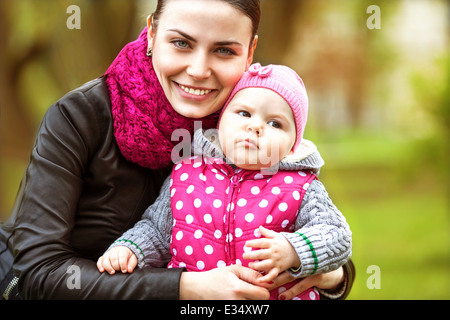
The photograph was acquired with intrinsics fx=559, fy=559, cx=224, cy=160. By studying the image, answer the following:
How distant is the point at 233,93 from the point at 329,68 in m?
15.3

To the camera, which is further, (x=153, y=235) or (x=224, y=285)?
A: (x=153, y=235)

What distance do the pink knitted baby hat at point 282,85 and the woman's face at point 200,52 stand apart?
72 mm

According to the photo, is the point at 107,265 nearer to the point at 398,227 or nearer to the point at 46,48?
the point at 46,48

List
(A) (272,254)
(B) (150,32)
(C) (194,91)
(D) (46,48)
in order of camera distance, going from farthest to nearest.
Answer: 1. (D) (46,48)
2. (B) (150,32)
3. (C) (194,91)
4. (A) (272,254)

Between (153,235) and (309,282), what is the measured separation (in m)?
0.59

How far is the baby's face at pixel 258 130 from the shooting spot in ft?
6.20

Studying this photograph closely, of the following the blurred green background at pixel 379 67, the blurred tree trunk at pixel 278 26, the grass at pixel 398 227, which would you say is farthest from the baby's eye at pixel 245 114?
the grass at pixel 398 227

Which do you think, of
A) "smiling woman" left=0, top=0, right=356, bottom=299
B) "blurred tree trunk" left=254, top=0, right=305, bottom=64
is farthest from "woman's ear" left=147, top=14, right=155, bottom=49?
"blurred tree trunk" left=254, top=0, right=305, bottom=64

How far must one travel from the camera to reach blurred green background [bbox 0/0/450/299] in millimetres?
6422

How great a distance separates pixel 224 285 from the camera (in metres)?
1.83

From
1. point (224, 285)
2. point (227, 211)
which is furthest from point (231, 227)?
point (224, 285)

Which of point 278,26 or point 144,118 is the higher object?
point 278,26
